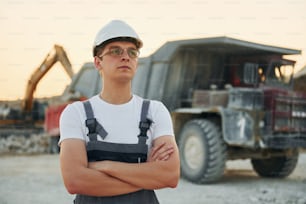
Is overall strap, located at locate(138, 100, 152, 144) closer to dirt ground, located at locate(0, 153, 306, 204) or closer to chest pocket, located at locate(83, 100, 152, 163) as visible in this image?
chest pocket, located at locate(83, 100, 152, 163)

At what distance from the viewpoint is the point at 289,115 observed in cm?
700

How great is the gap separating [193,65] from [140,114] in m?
6.07

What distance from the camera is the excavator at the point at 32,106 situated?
552 inches

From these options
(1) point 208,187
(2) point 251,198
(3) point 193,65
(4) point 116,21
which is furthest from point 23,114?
(4) point 116,21

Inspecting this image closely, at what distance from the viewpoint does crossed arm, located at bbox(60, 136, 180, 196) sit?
1954mm

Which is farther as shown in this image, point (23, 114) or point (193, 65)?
point (23, 114)

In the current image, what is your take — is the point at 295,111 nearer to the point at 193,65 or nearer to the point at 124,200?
the point at 193,65

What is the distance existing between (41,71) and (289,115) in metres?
9.69

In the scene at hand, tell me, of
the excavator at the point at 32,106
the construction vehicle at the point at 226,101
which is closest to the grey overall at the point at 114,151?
the construction vehicle at the point at 226,101

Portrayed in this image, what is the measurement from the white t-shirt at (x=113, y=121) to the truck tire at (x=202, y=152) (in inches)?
183

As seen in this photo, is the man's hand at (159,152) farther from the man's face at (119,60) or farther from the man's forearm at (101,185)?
the man's face at (119,60)

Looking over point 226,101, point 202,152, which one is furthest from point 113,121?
point 226,101

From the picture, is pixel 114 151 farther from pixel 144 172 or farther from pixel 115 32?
pixel 115 32

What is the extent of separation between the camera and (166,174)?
205cm
